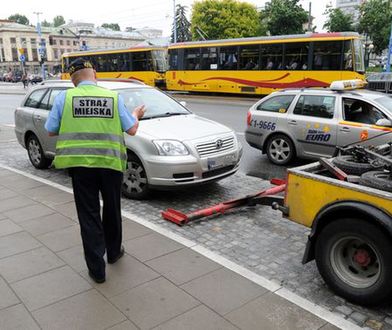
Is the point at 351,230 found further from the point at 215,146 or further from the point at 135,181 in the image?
the point at 135,181

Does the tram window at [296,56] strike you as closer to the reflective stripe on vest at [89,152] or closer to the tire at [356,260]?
the tire at [356,260]

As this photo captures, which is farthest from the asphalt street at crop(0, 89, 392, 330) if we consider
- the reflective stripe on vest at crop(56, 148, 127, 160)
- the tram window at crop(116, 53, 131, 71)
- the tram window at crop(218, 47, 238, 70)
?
the tram window at crop(116, 53, 131, 71)

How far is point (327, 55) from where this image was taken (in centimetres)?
1820

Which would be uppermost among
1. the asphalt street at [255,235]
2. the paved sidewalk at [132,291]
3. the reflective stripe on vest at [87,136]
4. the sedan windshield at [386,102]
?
the reflective stripe on vest at [87,136]

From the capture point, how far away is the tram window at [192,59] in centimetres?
2417

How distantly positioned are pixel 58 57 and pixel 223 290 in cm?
12538

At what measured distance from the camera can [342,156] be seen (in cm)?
417

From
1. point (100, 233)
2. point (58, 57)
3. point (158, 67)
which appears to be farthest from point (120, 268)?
point (58, 57)

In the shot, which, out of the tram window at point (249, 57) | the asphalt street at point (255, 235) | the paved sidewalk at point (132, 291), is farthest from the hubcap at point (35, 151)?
the tram window at point (249, 57)

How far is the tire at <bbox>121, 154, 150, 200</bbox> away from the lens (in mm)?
5814

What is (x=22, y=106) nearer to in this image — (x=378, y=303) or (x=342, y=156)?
(x=342, y=156)

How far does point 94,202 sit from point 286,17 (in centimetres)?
4118

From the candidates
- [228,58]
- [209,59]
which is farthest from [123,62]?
[228,58]

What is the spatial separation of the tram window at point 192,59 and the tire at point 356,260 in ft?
71.5
